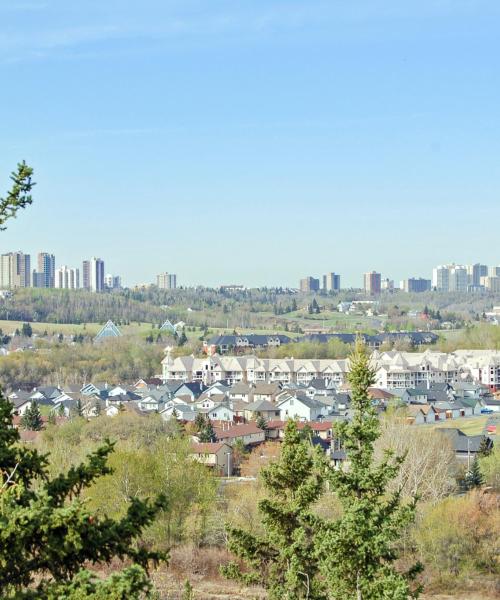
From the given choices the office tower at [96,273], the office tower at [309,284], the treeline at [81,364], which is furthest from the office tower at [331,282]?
the treeline at [81,364]

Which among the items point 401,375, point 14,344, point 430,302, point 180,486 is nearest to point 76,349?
point 14,344

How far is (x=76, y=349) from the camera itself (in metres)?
61.2

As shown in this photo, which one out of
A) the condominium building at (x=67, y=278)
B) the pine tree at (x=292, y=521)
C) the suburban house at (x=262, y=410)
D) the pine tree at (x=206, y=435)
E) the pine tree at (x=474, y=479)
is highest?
the condominium building at (x=67, y=278)

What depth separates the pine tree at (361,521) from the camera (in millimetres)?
7336

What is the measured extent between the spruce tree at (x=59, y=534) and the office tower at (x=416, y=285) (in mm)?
160728

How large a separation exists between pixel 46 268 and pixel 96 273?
11.1 m

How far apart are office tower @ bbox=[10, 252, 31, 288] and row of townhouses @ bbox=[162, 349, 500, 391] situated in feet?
235

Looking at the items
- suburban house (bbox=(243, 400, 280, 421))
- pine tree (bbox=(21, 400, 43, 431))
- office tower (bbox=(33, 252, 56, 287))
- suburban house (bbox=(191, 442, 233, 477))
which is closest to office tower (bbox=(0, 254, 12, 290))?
office tower (bbox=(33, 252, 56, 287))

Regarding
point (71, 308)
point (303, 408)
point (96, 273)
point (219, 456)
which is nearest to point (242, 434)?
point (219, 456)

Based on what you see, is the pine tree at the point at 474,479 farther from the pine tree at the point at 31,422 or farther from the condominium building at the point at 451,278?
the condominium building at the point at 451,278

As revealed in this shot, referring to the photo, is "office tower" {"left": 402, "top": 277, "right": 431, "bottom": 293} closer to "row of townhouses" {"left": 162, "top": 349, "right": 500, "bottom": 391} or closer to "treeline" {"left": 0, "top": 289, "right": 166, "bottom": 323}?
"treeline" {"left": 0, "top": 289, "right": 166, "bottom": 323}

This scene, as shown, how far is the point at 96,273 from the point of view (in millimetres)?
144625

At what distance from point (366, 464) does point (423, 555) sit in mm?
10685

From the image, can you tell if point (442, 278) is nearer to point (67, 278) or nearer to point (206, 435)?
point (67, 278)
